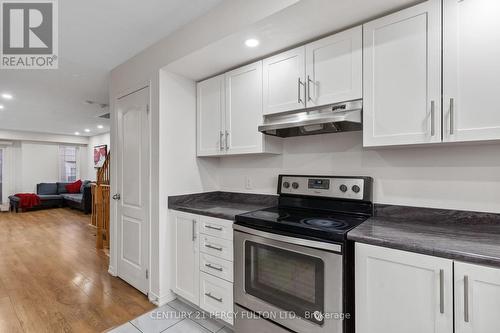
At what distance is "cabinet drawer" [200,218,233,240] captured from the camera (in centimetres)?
187

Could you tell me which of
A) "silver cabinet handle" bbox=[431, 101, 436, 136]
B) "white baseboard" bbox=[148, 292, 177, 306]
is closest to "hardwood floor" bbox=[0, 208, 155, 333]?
"white baseboard" bbox=[148, 292, 177, 306]

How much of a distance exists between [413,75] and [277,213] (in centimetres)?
122

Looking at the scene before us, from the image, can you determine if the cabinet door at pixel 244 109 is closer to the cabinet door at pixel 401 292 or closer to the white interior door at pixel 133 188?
the white interior door at pixel 133 188

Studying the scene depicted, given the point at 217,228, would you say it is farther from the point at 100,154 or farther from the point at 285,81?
the point at 100,154

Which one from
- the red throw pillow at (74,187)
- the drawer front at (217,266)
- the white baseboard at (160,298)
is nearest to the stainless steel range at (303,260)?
the drawer front at (217,266)

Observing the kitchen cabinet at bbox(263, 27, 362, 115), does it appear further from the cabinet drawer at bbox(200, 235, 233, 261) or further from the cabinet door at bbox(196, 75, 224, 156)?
the cabinet drawer at bbox(200, 235, 233, 261)

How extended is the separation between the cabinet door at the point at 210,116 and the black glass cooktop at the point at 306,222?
2.73 feet

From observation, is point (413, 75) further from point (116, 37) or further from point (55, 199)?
point (55, 199)

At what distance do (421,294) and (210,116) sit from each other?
205 cm

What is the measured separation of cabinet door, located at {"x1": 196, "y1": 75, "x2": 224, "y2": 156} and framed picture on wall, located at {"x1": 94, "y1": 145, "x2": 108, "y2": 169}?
20.6 ft

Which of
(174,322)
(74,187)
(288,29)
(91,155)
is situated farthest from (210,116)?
(91,155)

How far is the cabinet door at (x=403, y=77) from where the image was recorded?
1.33m

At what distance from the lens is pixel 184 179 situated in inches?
96.9

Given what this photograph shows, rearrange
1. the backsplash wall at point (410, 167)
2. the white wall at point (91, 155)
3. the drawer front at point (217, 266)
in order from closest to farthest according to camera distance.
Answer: the backsplash wall at point (410, 167), the drawer front at point (217, 266), the white wall at point (91, 155)
